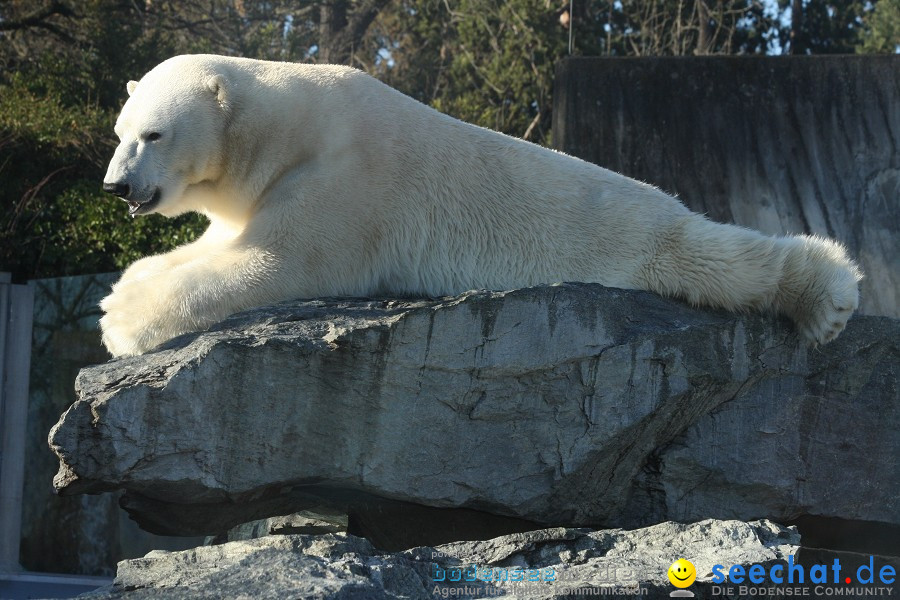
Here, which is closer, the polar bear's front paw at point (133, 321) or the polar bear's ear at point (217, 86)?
the polar bear's front paw at point (133, 321)

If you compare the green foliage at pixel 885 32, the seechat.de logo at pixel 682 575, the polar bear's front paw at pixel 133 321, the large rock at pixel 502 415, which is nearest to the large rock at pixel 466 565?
the seechat.de logo at pixel 682 575

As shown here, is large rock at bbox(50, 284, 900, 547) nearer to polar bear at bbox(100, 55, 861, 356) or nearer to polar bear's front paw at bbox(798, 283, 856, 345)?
polar bear's front paw at bbox(798, 283, 856, 345)

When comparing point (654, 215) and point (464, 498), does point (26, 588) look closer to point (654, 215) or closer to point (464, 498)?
point (464, 498)

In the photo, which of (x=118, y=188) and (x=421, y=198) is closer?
(x=118, y=188)

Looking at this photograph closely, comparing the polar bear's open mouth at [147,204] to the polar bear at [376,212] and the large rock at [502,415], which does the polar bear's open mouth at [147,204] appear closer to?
the polar bear at [376,212]

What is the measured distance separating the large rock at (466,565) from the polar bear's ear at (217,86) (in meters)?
1.86

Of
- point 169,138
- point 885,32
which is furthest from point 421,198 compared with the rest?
point 885,32

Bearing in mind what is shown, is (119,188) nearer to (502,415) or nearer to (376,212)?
(376,212)

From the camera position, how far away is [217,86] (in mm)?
4191

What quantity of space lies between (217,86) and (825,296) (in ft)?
8.59

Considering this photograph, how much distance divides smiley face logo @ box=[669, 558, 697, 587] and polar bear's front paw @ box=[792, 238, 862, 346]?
137 cm

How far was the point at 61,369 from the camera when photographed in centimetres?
732

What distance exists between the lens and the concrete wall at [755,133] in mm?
6570

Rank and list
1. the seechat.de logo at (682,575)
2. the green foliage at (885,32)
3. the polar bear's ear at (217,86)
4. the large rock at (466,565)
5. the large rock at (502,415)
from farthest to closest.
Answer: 1. the green foliage at (885,32)
2. the polar bear's ear at (217,86)
3. the large rock at (502,415)
4. the seechat.de logo at (682,575)
5. the large rock at (466,565)
